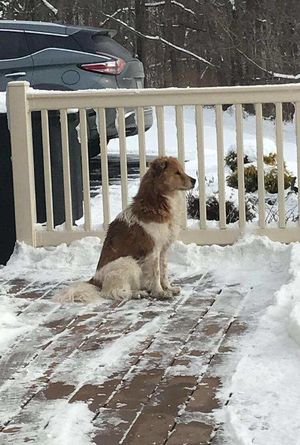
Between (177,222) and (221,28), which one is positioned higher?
(221,28)

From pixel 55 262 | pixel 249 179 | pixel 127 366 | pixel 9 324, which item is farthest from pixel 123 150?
pixel 127 366

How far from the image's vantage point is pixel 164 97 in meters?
6.37

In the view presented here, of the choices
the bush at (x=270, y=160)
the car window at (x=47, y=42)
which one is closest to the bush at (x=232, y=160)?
the bush at (x=270, y=160)

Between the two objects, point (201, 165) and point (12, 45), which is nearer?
point (201, 165)

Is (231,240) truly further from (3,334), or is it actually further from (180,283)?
(3,334)

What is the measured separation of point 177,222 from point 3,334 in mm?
1443

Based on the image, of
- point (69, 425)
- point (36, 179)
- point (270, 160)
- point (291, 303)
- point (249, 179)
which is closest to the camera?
point (69, 425)

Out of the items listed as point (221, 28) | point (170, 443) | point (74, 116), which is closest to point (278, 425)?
point (170, 443)

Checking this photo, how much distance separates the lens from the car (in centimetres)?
1034

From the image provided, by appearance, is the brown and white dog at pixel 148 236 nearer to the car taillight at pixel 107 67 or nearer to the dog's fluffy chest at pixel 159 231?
the dog's fluffy chest at pixel 159 231

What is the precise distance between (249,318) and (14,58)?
6681 mm

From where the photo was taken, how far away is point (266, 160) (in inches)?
357

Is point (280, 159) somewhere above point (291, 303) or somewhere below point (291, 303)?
above

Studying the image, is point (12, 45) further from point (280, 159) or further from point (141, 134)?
point (280, 159)
